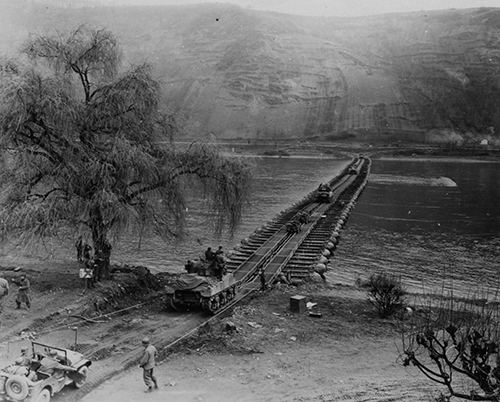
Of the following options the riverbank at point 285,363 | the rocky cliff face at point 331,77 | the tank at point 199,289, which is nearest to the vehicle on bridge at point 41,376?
the riverbank at point 285,363

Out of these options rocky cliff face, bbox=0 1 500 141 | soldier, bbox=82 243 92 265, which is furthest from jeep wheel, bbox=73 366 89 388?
rocky cliff face, bbox=0 1 500 141

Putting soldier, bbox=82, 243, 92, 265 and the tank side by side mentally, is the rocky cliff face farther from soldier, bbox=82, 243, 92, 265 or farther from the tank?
the tank

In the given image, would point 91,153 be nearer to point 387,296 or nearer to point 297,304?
point 297,304

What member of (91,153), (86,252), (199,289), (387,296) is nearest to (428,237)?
(387,296)

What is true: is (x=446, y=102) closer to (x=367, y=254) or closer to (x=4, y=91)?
(x=367, y=254)

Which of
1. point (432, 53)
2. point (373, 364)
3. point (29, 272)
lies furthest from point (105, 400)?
point (432, 53)

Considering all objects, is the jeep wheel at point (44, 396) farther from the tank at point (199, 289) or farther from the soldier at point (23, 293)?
the tank at point (199, 289)
